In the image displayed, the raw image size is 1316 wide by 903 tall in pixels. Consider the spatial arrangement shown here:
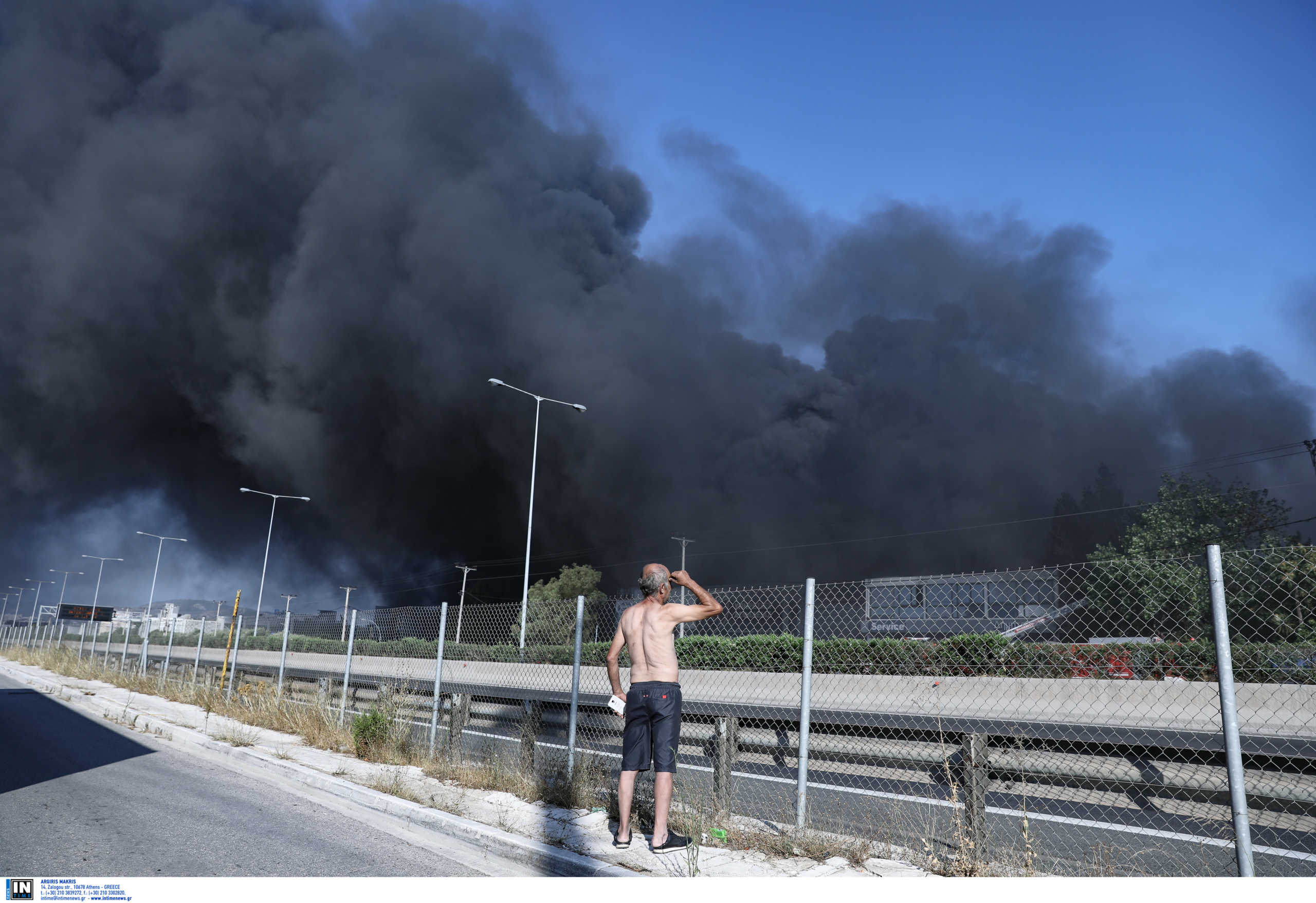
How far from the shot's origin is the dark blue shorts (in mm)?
5184

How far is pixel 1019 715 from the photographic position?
12.9 meters

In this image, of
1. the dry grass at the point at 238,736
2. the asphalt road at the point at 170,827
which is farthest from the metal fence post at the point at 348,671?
the asphalt road at the point at 170,827

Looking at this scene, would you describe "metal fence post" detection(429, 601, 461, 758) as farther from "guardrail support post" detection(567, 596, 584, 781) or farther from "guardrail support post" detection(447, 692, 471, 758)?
"guardrail support post" detection(567, 596, 584, 781)

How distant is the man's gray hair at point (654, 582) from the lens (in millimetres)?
5582

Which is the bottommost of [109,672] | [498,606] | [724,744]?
[109,672]

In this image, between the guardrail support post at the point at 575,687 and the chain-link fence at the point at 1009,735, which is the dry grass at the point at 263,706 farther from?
the guardrail support post at the point at 575,687

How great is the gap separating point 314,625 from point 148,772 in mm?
10291

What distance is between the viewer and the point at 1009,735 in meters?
5.50

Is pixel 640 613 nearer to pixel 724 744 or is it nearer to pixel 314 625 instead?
pixel 724 744

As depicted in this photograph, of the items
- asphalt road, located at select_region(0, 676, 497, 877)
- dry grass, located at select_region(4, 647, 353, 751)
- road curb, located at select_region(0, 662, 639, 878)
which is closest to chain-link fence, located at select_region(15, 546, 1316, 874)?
dry grass, located at select_region(4, 647, 353, 751)

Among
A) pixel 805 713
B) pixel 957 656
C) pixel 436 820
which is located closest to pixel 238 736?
pixel 436 820

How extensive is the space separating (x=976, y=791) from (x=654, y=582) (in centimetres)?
245

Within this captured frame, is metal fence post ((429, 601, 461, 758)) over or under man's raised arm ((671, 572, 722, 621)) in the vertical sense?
under
